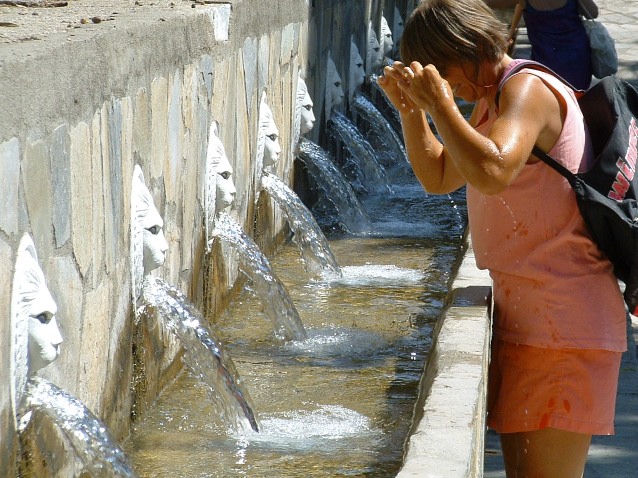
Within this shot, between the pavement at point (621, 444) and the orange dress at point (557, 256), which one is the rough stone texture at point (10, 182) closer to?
the orange dress at point (557, 256)

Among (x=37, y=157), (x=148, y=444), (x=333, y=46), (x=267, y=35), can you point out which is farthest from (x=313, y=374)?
(x=333, y=46)

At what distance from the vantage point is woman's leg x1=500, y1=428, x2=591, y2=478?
2.73 meters

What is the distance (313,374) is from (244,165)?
142 cm

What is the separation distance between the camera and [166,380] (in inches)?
151

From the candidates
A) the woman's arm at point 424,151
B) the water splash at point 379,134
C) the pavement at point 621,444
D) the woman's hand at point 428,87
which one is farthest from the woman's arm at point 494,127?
the water splash at point 379,134

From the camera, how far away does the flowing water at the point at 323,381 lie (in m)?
3.25

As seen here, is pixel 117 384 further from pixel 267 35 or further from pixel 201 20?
pixel 267 35

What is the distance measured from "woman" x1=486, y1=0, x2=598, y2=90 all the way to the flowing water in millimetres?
1247

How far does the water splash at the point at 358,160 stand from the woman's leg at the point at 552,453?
467 centimetres

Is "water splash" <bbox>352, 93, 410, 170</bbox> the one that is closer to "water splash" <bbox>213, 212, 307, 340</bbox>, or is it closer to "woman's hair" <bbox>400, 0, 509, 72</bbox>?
"water splash" <bbox>213, 212, 307, 340</bbox>

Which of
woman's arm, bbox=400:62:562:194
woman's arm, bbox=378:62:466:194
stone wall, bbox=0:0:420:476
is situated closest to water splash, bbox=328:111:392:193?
stone wall, bbox=0:0:420:476

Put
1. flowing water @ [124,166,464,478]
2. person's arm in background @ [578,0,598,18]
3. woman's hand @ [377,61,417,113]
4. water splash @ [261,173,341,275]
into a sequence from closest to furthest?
woman's hand @ [377,61,417,113]
flowing water @ [124,166,464,478]
water splash @ [261,173,341,275]
person's arm in background @ [578,0,598,18]

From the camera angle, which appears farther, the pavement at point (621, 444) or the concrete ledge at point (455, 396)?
the pavement at point (621, 444)

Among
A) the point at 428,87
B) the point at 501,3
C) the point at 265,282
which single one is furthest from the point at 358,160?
the point at 428,87
